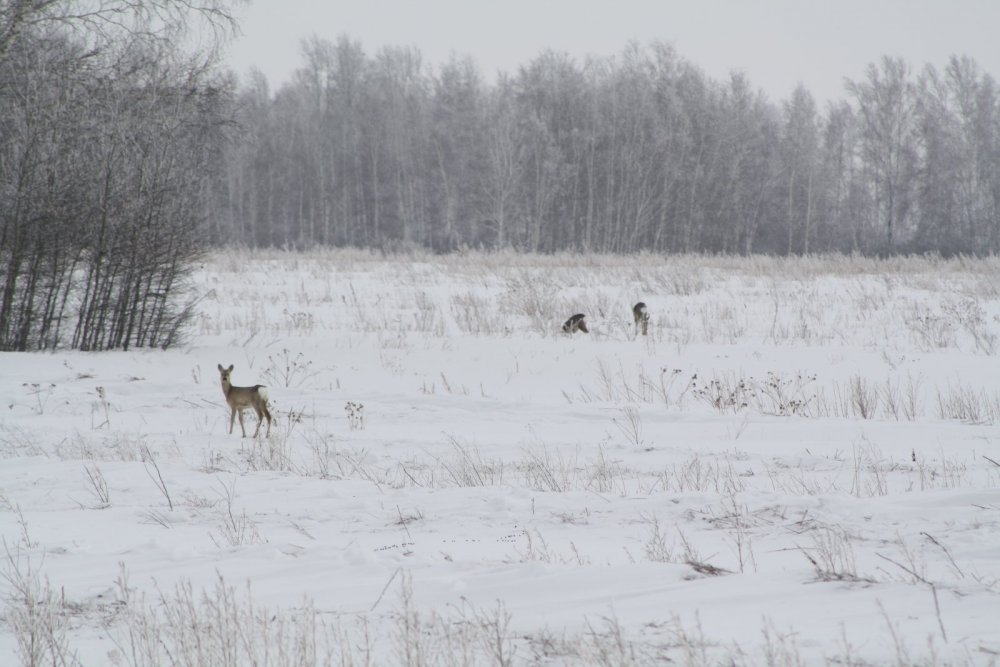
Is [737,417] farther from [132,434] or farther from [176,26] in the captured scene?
[176,26]

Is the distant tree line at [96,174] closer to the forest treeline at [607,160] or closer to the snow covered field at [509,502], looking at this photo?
the snow covered field at [509,502]

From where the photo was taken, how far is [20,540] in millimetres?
3451

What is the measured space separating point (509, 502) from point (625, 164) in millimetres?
38124

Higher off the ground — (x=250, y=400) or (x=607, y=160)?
(x=607, y=160)

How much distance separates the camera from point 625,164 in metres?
40.3

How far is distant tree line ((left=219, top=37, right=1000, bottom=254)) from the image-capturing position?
130 ft

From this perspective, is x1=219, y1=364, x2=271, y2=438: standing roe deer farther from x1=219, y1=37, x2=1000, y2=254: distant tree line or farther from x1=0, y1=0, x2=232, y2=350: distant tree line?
x1=219, y1=37, x2=1000, y2=254: distant tree line

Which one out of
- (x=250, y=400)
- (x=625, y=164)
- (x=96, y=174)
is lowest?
(x=250, y=400)

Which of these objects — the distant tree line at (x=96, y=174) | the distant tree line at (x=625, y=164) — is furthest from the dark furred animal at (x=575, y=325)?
the distant tree line at (x=625, y=164)

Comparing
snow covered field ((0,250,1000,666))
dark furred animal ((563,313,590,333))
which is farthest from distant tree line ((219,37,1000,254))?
snow covered field ((0,250,1000,666))

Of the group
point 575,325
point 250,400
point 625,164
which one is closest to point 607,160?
point 625,164

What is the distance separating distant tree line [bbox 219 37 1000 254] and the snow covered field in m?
29.4

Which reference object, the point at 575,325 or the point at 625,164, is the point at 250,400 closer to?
the point at 575,325

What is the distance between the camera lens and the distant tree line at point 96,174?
952 cm
